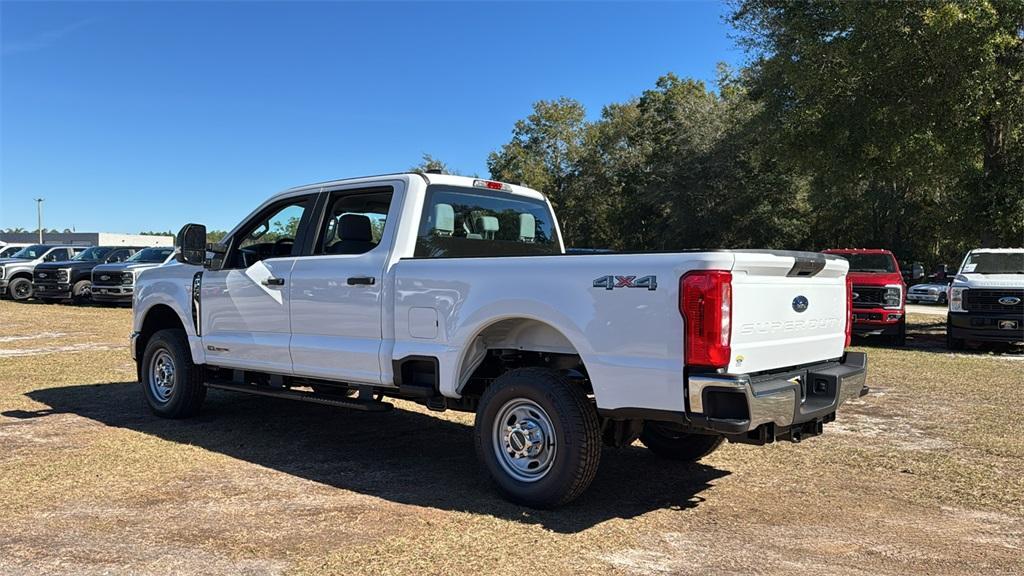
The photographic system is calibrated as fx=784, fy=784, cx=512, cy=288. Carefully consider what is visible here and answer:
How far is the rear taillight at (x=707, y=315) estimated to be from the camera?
13.1 feet

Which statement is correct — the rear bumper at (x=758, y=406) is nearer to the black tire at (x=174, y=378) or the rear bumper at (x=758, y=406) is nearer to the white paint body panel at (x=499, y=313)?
the white paint body panel at (x=499, y=313)

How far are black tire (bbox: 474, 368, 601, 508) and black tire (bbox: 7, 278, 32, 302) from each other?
25.2 meters

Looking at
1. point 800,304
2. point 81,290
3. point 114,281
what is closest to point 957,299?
point 800,304

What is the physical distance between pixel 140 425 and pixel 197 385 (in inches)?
23.5

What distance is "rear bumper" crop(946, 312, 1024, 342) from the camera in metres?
13.3

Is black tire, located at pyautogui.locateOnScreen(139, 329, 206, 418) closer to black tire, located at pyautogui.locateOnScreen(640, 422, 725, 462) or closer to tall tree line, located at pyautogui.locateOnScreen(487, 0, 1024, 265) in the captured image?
black tire, located at pyautogui.locateOnScreen(640, 422, 725, 462)

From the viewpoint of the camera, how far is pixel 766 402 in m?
4.09

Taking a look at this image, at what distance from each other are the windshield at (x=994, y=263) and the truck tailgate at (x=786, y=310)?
11.2 m

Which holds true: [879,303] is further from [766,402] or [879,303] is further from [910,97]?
[766,402]

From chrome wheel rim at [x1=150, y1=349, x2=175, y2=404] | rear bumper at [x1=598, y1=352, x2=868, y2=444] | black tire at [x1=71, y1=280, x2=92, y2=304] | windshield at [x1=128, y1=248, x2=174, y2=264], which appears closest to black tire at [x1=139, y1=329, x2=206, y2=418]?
chrome wheel rim at [x1=150, y1=349, x2=175, y2=404]

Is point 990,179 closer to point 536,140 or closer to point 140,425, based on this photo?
point 140,425

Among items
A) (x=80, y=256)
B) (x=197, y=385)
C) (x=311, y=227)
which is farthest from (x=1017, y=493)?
(x=80, y=256)

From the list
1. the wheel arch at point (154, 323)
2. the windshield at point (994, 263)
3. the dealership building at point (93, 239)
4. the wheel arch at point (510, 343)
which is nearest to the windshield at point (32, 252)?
the wheel arch at point (154, 323)

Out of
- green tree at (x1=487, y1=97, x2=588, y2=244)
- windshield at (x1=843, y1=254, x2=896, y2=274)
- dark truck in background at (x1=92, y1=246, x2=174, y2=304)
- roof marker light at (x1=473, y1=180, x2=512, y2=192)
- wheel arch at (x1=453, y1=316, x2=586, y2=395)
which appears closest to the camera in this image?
wheel arch at (x1=453, y1=316, x2=586, y2=395)
